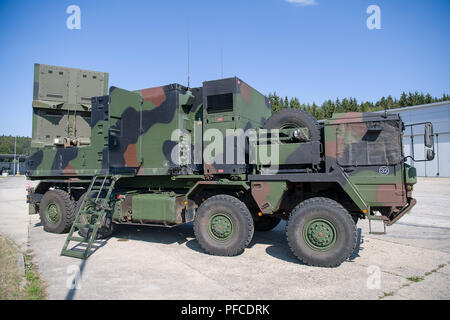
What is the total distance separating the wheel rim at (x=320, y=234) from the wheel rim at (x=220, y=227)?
153 centimetres

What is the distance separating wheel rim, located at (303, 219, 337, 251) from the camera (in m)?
5.38

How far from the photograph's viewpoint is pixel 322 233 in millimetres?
5395

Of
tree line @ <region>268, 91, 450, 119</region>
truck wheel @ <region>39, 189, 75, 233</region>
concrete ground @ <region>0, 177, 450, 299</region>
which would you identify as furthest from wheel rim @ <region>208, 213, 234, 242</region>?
tree line @ <region>268, 91, 450, 119</region>

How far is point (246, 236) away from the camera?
604 cm

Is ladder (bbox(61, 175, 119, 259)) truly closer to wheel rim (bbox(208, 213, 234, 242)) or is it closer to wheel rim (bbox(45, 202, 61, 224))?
wheel rim (bbox(45, 202, 61, 224))

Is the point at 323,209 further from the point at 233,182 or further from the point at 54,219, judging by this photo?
the point at 54,219

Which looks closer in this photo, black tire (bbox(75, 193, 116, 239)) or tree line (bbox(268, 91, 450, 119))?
black tire (bbox(75, 193, 116, 239))

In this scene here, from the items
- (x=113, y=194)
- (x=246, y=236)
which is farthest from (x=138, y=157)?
(x=246, y=236)

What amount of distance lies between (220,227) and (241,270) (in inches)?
44.6

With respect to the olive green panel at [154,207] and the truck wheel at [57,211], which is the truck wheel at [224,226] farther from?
the truck wheel at [57,211]

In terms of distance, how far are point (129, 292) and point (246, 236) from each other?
249 centimetres

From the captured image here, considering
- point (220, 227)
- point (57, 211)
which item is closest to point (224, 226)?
point (220, 227)

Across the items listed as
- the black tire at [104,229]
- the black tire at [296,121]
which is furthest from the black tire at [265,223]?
the black tire at [104,229]
